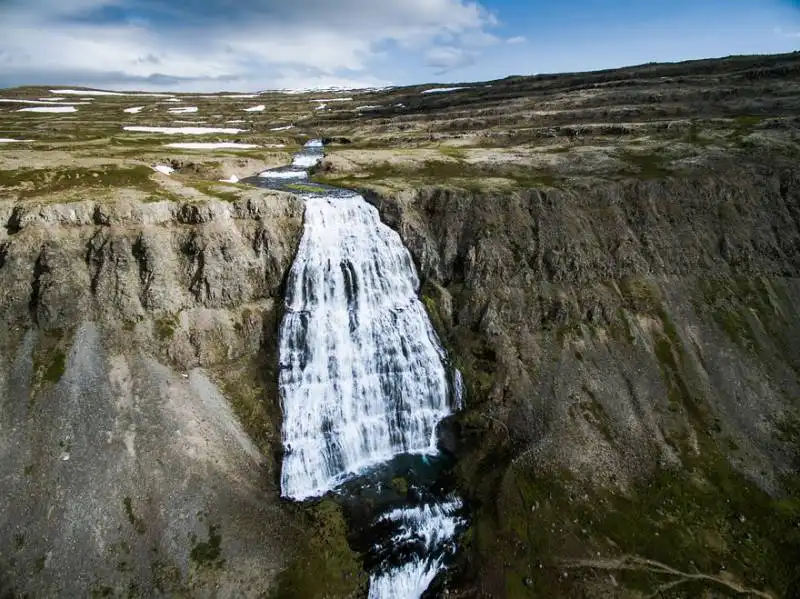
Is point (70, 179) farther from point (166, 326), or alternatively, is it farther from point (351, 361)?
point (351, 361)

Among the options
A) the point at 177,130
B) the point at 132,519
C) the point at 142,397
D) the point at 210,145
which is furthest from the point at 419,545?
the point at 177,130

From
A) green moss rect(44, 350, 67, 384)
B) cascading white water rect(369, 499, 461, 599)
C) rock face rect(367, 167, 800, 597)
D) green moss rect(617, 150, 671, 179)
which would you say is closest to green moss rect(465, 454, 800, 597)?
rock face rect(367, 167, 800, 597)

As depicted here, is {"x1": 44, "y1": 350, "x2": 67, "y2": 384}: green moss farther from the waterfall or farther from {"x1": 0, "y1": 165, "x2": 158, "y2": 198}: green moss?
{"x1": 0, "y1": 165, "x2": 158, "y2": 198}: green moss

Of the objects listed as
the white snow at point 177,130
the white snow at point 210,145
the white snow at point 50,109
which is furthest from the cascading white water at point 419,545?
the white snow at point 50,109

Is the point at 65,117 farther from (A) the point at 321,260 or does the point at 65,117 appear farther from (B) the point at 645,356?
(B) the point at 645,356

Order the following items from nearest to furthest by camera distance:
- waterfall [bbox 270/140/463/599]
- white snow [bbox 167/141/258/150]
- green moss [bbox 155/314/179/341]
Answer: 1. waterfall [bbox 270/140/463/599]
2. green moss [bbox 155/314/179/341]
3. white snow [bbox 167/141/258/150]

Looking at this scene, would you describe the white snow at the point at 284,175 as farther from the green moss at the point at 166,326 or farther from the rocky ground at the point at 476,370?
the green moss at the point at 166,326

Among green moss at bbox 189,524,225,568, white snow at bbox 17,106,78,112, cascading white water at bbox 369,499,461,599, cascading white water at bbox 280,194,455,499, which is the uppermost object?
white snow at bbox 17,106,78,112
